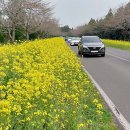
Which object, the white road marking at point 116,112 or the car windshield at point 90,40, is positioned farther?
the car windshield at point 90,40

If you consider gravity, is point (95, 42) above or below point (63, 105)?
below

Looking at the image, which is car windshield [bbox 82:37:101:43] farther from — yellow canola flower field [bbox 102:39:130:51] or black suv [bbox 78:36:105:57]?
yellow canola flower field [bbox 102:39:130:51]

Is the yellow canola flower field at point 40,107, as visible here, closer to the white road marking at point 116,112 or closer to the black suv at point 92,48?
the white road marking at point 116,112

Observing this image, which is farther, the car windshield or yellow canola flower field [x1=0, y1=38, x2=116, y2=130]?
the car windshield

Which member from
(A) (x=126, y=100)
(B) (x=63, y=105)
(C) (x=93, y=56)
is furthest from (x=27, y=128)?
(C) (x=93, y=56)

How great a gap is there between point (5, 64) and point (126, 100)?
2.99m

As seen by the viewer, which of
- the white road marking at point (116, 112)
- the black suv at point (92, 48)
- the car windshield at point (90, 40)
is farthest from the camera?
the car windshield at point (90, 40)


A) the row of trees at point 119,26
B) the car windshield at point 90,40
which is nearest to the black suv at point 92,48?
the car windshield at point 90,40

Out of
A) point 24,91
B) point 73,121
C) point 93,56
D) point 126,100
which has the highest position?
point 24,91

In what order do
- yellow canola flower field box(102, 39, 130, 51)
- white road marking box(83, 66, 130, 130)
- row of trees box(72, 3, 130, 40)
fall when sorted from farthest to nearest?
row of trees box(72, 3, 130, 40) < yellow canola flower field box(102, 39, 130, 51) < white road marking box(83, 66, 130, 130)

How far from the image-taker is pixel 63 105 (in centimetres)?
605

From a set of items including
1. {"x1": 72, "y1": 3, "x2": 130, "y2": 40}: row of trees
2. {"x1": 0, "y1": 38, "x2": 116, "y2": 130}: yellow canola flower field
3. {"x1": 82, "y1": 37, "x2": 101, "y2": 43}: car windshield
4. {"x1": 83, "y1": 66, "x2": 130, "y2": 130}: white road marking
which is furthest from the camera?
{"x1": 72, "y1": 3, "x2": 130, "y2": 40}: row of trees

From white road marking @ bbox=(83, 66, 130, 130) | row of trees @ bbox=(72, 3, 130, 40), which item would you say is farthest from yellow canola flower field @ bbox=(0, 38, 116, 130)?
row of trees @ bbox=(72, 3, 130, 40)

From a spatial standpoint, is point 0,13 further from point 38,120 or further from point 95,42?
point 38,120
